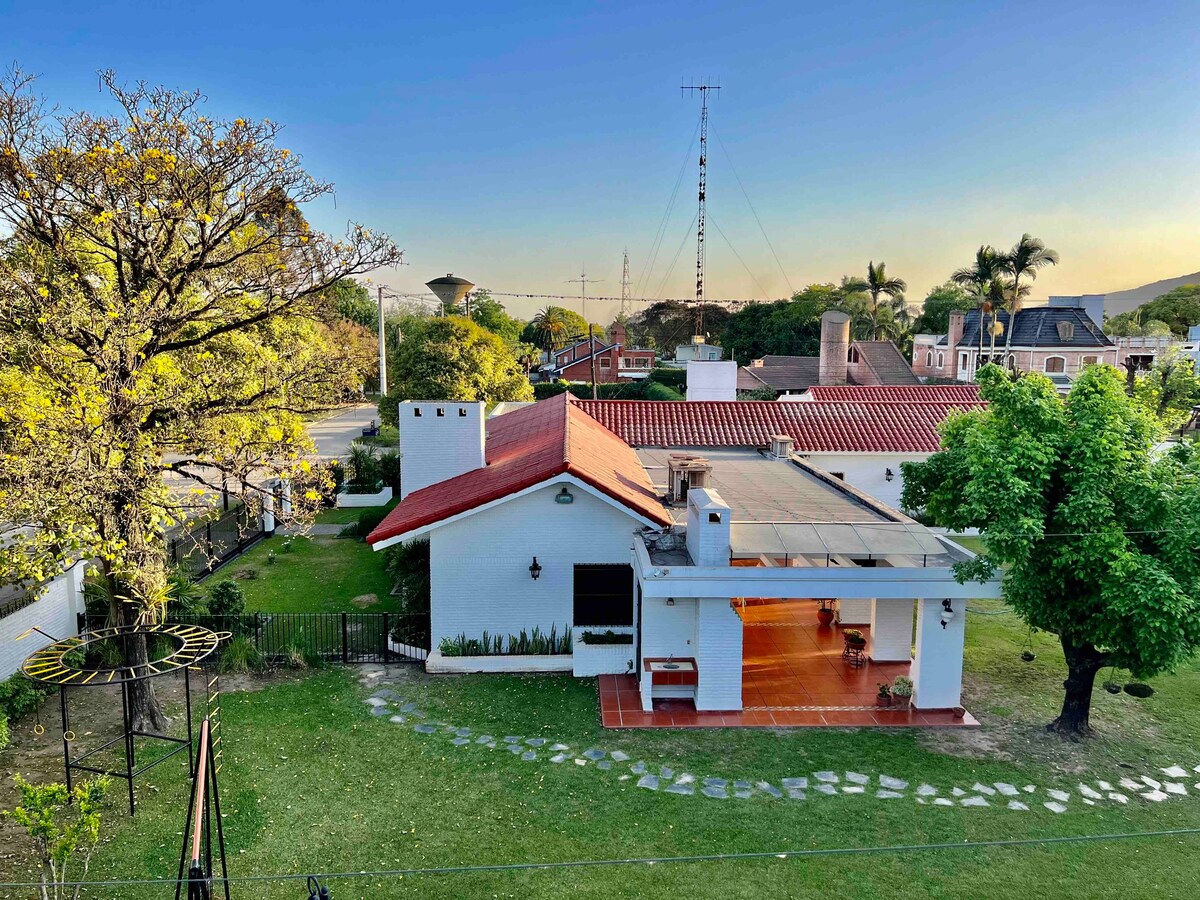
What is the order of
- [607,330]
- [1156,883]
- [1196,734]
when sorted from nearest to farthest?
1. [1156,883]
2. [1196,734]
3. [607,330]

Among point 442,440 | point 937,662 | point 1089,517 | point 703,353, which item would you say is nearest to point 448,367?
point 442,440

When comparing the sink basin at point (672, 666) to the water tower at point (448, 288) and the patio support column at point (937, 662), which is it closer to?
the patio support column at point (937, 662)

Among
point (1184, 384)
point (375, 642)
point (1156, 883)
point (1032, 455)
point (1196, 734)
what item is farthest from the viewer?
point (1184, 384)

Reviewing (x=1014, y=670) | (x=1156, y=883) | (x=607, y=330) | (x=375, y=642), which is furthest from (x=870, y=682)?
(x=607, y=330)

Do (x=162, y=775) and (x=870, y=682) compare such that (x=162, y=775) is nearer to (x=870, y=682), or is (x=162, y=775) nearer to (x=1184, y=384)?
(x=870, y=682)

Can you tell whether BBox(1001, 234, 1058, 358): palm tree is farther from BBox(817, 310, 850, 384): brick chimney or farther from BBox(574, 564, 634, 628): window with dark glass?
BBox(574, 564, 634, 628): window with dark glass

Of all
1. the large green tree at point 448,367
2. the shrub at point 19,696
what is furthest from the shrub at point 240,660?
the large green tree at point 448,367

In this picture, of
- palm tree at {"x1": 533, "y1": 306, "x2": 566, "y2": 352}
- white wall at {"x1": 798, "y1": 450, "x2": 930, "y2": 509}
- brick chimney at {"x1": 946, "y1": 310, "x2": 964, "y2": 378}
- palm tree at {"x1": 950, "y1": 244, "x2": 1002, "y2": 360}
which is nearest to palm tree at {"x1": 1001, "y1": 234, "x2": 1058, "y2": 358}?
palm tree at {"x1": 950, "y1": 244, "x2": 1002, "y2": 360}
